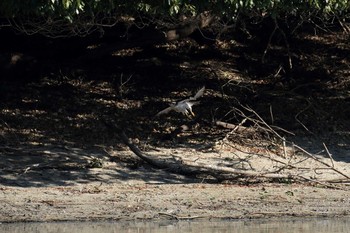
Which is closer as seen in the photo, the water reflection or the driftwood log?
the water reflection

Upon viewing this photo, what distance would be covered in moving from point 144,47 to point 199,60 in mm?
1129

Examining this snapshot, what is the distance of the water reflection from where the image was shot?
10984 millimetres

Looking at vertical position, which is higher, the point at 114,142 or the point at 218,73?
the point at 218,73

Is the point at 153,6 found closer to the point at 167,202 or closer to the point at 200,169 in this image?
the point at 200,169

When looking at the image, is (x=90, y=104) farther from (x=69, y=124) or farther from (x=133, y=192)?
(x=133, y=192)

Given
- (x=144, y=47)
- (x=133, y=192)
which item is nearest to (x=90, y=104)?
(x=144, y=47)

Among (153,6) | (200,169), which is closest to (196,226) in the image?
(200,169)

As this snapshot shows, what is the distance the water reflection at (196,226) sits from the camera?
11.0 metres

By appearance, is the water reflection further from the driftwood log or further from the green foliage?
the green foliage

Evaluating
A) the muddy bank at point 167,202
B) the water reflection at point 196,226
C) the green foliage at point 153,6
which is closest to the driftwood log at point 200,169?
the muddy bank at point 167,202

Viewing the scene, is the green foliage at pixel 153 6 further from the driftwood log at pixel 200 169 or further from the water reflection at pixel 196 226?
the water reflection at pixel 196 226

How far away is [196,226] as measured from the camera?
11203mm

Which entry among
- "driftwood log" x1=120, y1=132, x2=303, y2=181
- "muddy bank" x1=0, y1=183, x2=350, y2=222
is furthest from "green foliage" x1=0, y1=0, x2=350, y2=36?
"muddy bank" x1=0, y1=183, x2=350, y2=222

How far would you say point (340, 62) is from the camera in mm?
18812
